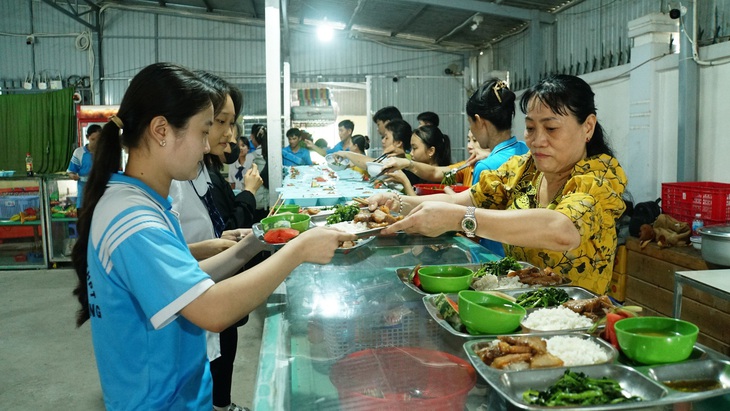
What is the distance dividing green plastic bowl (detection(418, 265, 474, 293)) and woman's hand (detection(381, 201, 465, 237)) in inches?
6.2

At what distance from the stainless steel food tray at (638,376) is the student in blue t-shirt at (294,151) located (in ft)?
27.2

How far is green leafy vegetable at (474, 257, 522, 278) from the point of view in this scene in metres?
2.04

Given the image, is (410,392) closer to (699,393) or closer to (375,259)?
(699,393)

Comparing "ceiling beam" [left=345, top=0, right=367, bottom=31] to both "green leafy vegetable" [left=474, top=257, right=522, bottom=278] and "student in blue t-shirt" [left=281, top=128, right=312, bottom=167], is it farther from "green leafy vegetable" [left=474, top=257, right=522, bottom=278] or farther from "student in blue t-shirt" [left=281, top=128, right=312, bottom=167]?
"green leafy vegetable" [left=474, top=257, right=522, bottom=278]

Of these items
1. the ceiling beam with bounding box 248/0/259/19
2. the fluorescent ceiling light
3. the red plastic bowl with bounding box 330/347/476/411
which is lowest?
the red plastic bowl with bounding box 330/347/476/411

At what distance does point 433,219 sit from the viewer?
6.51ft

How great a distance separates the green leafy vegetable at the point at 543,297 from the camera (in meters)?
1.70

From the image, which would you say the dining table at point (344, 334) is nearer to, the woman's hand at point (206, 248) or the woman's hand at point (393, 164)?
the woman's hand at point (206, 248)

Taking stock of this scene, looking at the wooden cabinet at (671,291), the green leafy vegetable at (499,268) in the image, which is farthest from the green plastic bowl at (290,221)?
the wooden cabinet at (671,291)

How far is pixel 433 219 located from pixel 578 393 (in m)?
0.95

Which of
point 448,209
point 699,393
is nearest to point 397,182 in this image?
point 448,209

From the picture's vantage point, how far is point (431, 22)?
10953 millimetres

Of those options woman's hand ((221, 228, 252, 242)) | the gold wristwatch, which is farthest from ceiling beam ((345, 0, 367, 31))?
the gold wristwatch

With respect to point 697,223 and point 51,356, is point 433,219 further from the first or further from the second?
point 51,356
